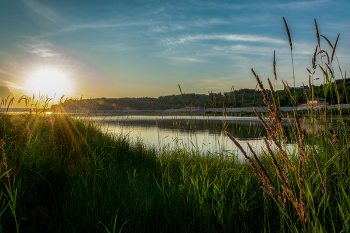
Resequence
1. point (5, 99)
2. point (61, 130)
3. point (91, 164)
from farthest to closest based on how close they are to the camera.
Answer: point (61, 130), point (5, 99), point (91, 164)

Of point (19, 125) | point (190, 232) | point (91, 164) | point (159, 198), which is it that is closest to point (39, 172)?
→ point (91, 164)

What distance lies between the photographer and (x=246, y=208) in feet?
6.10

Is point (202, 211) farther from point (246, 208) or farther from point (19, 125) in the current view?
point (19, 125)

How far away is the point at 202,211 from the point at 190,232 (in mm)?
234

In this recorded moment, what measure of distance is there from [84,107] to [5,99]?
8.21 feet

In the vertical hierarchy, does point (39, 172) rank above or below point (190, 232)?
above

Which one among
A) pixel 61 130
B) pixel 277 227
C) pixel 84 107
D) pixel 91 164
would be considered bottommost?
pixel 277 227

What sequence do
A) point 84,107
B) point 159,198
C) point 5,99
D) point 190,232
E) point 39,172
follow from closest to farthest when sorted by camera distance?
point 190,232
point 159,198
point 39,172
point 5,99
point 84,107

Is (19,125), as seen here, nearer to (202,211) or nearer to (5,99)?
(5,99)

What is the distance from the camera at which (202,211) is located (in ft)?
6.12

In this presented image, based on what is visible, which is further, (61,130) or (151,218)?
(61,130)

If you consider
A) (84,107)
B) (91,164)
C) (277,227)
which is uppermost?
(84,107)

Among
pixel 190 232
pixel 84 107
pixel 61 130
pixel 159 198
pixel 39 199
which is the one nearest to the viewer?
pixel 190 232

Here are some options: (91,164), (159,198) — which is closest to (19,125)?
(91,164)
